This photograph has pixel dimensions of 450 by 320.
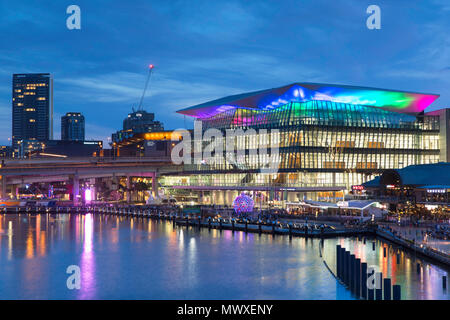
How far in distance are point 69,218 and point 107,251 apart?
4530cm

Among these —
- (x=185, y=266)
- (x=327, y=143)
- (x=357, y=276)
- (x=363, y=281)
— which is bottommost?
(x=185, y=266)

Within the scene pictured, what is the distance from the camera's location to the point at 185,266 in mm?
49156

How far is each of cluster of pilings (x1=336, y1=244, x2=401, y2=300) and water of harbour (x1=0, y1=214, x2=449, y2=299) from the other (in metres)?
0.81

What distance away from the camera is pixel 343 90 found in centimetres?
11325

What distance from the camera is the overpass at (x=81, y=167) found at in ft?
423

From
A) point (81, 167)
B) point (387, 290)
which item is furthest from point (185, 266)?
point (81, 167)

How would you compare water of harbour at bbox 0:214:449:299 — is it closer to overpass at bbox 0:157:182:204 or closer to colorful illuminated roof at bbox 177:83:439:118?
colorful illuminated roof at bbox 177:83:439:118

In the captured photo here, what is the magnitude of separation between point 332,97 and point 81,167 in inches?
2387

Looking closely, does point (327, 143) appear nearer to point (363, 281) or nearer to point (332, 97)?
point (332, 97)

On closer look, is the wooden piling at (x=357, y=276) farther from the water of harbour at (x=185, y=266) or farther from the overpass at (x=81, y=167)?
the overpass at (x=81, y=167)

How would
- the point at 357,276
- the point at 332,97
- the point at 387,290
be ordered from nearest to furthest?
the point at 387,290
the point at 357,276
the point at 332,97

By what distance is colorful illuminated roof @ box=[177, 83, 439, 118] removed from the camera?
111281 millimetres
